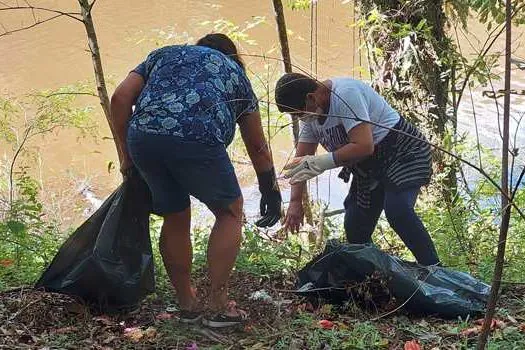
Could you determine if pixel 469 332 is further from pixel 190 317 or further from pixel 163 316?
pixel 163 316

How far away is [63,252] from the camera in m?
2.90

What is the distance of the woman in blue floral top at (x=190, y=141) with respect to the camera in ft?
8.51

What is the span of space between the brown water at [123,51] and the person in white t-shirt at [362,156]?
4.11 metres

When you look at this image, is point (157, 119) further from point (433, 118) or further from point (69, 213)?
point (69, 213)

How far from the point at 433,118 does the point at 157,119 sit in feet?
9.98

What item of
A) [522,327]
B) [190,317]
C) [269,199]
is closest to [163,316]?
[190,317]

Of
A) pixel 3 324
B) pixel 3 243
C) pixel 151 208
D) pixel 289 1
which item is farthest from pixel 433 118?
pixel 3 324

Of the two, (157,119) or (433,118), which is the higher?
(157,119)

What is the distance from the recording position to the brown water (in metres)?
8.96

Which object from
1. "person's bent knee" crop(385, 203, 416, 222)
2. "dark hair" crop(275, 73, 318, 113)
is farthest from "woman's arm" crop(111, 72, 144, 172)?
"person's bent knee" crop(385, 203, 416, 222)

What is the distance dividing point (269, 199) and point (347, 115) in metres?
0.52

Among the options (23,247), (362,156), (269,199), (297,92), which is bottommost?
(23,247)

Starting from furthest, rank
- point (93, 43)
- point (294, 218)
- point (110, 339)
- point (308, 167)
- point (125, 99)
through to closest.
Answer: point (93, 43) < point (294, 218) < point (308, 167) < point (125, 99) < point (110, 339)

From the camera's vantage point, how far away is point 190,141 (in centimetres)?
258
